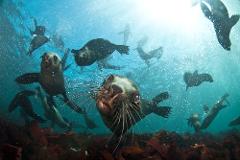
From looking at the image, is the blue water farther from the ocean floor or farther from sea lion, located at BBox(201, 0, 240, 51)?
the ocean floor

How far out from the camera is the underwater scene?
493 centimetres

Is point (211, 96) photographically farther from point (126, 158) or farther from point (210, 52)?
point (126, 158)

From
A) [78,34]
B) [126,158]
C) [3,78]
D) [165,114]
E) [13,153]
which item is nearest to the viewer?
[13,153]

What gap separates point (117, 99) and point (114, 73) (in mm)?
14836

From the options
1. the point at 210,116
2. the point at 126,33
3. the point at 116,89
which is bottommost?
the point at 210,116

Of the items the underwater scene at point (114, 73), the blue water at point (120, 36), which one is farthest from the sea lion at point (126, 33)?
the blue water at point (120, 36)

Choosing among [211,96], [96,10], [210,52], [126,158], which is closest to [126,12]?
[96,10]

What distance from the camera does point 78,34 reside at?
31156 mm

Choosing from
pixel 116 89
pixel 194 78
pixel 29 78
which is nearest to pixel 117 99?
pixel 116 89

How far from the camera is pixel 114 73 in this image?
1897 cm

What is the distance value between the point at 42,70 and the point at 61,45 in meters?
23.7

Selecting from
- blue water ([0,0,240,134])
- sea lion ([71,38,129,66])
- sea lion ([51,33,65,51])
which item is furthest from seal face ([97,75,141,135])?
sea lion ([51,33,65,51])

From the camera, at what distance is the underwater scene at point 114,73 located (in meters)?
4.93

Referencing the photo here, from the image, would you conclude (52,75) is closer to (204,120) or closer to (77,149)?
(77,149)
